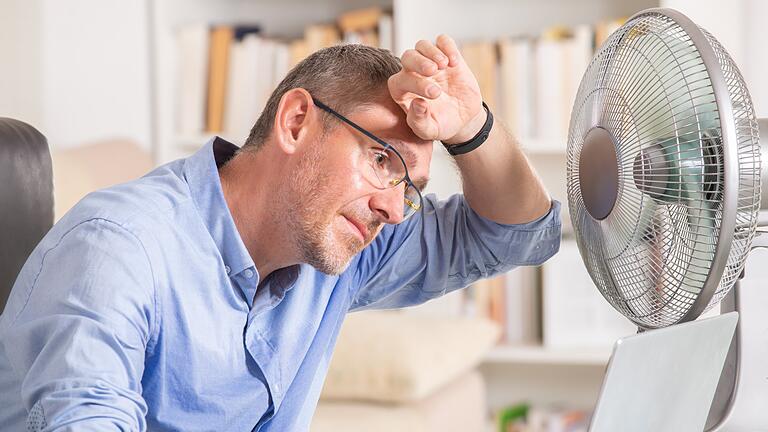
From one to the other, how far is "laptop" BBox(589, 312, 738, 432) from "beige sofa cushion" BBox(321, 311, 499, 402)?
1180 mm

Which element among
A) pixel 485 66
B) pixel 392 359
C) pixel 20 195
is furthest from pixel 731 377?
pixel 485 66

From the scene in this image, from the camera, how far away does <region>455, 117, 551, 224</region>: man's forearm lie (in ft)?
4.20

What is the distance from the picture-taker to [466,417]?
2.41m

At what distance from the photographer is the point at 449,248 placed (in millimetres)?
1374

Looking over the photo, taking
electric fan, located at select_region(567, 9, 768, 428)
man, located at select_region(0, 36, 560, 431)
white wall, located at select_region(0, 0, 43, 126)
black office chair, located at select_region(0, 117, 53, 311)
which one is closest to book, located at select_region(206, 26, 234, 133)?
white wall, located at select_region(0, 0, 43, 126)

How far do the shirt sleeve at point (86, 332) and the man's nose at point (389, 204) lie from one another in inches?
11.3

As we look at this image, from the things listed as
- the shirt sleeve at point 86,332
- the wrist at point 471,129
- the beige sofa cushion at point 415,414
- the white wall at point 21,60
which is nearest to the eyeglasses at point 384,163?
the wrist at point 471,129

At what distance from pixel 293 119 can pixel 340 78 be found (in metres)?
0.08

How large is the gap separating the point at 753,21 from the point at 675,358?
1.87 m

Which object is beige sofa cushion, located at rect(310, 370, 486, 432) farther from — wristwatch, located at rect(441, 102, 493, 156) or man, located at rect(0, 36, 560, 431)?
wristwatch, located at rect(441, 102, 493, 156)

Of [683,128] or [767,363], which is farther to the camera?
[767,363]

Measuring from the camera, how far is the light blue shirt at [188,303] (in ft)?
2.92

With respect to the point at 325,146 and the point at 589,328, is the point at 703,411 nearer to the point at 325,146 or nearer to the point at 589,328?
the point at 325,146

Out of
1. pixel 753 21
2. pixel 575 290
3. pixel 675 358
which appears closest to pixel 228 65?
pixel 575 290
